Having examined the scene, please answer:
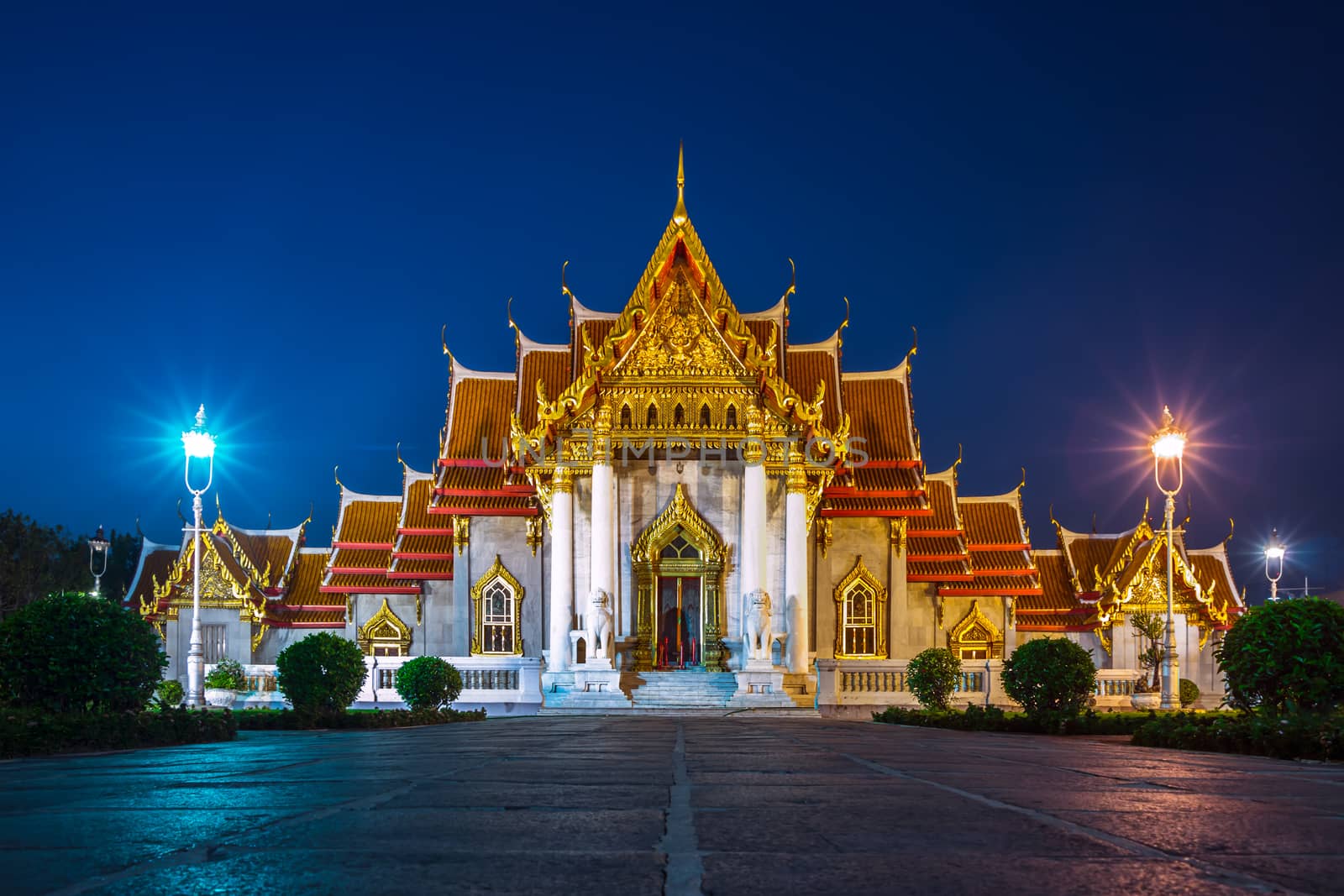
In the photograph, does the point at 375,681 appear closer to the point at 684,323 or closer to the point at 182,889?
the point at 684,323

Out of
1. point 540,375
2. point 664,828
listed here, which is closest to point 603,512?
point 540,375

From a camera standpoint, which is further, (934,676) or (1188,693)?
(1188,693)

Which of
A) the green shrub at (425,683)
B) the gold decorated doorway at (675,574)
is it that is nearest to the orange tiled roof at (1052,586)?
the gold decorated doorway at (675,574)

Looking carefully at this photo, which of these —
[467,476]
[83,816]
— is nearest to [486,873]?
[83,816]

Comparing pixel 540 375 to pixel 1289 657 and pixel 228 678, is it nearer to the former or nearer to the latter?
pixel 228 678

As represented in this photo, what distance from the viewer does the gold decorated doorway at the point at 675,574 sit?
3334cm

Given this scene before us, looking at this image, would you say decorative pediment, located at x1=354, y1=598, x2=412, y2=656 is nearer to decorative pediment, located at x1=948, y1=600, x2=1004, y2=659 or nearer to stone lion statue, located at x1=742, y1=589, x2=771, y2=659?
stone lion statue, located at x1=742, y1=589, x2=771, y2=659

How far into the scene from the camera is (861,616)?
121 ft

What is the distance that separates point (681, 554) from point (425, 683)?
11.2m

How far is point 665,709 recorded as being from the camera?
94.6 feet

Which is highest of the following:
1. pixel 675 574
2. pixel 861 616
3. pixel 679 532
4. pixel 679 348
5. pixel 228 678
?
pixel 679 348

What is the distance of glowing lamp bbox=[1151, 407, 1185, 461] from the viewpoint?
25719mm

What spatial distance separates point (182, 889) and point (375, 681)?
29.0m

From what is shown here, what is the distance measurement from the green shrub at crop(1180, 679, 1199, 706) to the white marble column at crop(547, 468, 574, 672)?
19127mm
